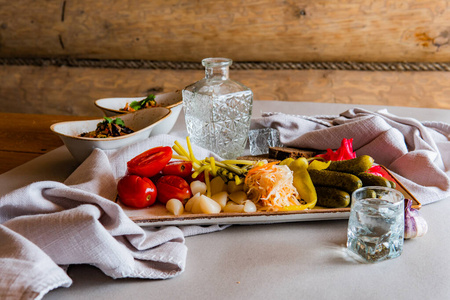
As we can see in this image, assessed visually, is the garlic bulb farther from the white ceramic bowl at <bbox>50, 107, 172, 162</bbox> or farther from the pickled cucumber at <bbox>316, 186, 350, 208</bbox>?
the white ceramic bowl at <bbox>50, 107, 172, 162</bbox>

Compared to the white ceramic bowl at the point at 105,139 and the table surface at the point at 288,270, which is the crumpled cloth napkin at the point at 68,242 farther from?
the white ceramic bowl at the point at 105,139

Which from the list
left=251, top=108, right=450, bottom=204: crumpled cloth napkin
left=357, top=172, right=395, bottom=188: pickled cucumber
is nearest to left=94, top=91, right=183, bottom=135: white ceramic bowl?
left=251, top=108, right=450, bottom=204: crumpled cloth napkin

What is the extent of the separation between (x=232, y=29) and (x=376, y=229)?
2437mm

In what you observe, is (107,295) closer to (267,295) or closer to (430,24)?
(267,295)

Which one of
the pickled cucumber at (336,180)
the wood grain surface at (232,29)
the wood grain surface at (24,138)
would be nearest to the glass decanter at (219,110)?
the pickled cucumber at (336,180)

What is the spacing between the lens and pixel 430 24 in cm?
287

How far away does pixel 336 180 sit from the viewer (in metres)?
1.02

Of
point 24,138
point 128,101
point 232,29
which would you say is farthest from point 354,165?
point 232,29

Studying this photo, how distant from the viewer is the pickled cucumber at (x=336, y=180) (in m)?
1.00

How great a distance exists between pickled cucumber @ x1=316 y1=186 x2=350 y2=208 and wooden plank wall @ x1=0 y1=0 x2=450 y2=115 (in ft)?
7.20

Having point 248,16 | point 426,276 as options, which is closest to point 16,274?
point 426,276

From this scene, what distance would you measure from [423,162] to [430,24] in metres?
1.97

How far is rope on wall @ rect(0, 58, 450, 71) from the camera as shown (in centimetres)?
299

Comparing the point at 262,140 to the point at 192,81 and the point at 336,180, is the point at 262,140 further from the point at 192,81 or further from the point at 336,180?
the point at 192,81
